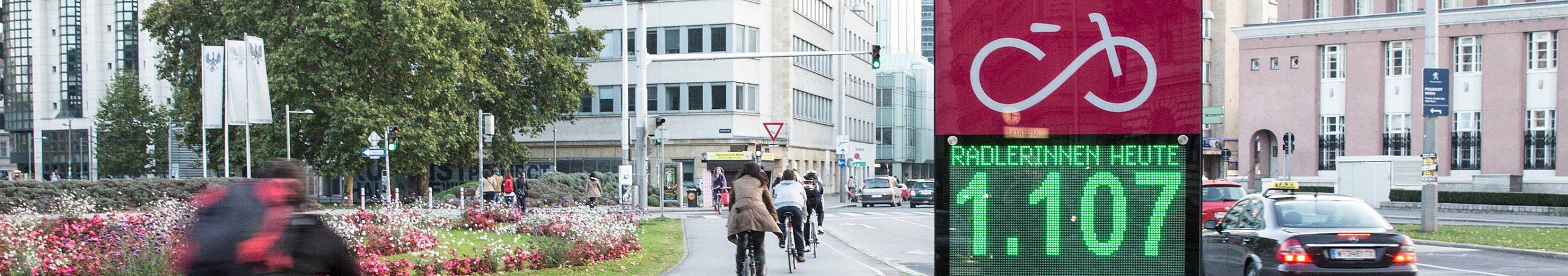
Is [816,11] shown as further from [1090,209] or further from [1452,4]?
[1090,209]

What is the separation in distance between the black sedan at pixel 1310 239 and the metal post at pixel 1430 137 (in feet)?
45.7

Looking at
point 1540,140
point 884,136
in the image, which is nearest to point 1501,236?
point 1540,140

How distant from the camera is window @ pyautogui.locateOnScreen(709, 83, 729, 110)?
58.3 m

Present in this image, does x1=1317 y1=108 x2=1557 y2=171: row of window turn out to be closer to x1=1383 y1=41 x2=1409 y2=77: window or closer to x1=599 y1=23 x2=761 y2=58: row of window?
x1=1383 y1=41 x2=1409 y2=77: window

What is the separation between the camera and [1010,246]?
6.03 meters

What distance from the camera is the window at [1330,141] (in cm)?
6253

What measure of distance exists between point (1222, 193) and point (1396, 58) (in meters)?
41.3


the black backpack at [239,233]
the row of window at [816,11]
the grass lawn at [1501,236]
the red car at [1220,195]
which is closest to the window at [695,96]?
the row of window at [816,11]

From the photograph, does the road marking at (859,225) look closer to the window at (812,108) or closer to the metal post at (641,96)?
the metal post at (641,96)

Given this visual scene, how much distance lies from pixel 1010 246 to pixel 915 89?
96.6 meters

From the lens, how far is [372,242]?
16281 millimetres

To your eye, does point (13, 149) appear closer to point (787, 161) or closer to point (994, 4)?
point (787, 161)

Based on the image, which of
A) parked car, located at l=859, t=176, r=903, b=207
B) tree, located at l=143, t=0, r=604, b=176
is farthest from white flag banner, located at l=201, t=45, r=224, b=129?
A: parked car, located at l=859, t=176, r=903, b=207

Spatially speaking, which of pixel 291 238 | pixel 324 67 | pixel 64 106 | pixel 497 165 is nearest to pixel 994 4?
pixel 291 238
